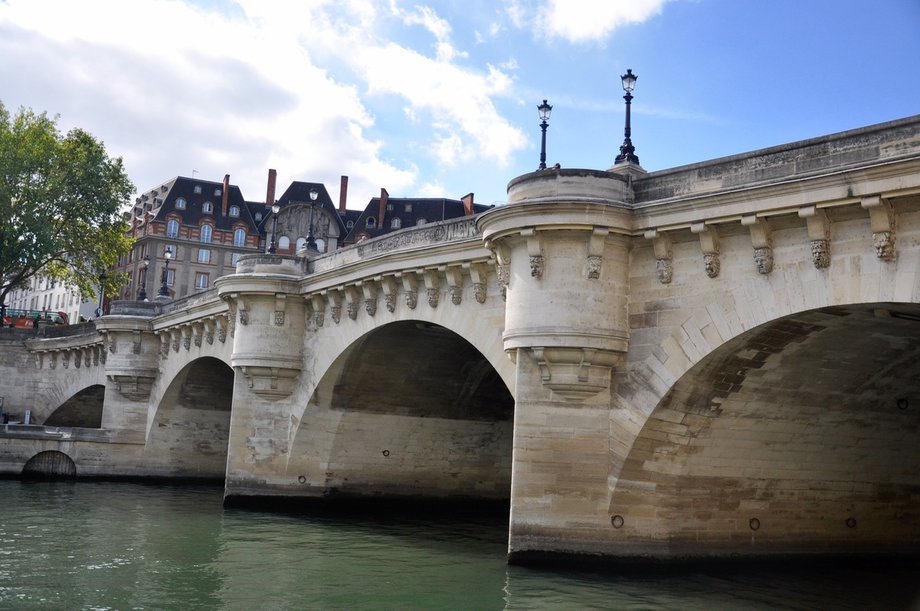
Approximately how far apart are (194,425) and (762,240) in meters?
35.7

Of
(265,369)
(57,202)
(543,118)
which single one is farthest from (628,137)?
(57,202)

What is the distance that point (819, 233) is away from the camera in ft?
50.0

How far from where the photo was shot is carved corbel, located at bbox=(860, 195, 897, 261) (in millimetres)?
14406

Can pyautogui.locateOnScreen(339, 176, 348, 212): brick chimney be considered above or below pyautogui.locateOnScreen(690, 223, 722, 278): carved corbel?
above

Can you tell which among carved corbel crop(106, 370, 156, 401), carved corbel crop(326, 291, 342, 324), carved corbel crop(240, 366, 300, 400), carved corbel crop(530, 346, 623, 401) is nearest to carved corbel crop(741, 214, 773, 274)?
carved corbel crop(530, 346, 623, 401)

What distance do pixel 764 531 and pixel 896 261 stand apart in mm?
8275

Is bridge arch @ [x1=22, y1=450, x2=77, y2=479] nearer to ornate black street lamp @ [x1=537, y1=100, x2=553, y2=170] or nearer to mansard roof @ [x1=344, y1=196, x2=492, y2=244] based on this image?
ornate black street lamp @ [x1=537, y1=100, x2=553, y2=170]

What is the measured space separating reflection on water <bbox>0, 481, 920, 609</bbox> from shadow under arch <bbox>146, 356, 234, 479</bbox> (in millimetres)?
16802

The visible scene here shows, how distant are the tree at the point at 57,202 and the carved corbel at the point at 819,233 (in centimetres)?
4936

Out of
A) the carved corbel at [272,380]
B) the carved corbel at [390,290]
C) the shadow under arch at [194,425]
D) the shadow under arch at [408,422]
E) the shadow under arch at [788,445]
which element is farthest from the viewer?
the shadow under arch at [194,425]

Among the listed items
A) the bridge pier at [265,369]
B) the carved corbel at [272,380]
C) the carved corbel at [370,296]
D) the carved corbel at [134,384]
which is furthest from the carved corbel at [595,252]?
the carved corbel at [134,384]

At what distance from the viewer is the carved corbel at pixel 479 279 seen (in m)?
22.7

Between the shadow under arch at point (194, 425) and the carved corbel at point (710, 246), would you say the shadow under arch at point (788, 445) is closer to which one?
the carved corbel at point (710, 246)

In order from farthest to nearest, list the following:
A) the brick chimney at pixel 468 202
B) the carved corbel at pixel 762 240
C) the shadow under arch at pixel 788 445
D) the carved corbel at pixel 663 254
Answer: the brick chimney at pixel 468 202 < the carved corbel at pixel 663 254 < the shadow under arch at pixel 788 445 < the carved corbel at pixel 762 240
